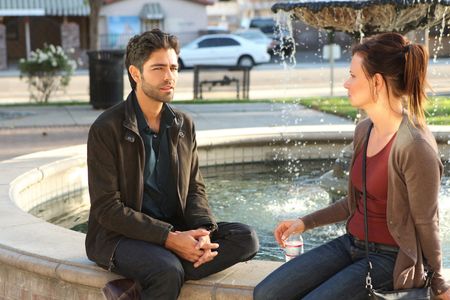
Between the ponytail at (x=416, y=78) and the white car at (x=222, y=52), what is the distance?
28557mm

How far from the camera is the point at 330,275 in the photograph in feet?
11.9

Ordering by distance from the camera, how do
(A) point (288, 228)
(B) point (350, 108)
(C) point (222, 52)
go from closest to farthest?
(A) point (288, 228), (B) point (350, 108), (C) point (222, 52)

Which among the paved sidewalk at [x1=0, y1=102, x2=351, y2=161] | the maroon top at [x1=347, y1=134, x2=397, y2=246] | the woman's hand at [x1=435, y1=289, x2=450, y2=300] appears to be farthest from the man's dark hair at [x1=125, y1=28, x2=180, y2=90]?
the paved sidewalk at [x1=0, y1=102, x2=351, y2=161]

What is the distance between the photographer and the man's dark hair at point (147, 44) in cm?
411

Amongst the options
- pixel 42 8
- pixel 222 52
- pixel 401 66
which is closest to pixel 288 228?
pixel 401 66

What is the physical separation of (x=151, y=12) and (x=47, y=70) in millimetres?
21753

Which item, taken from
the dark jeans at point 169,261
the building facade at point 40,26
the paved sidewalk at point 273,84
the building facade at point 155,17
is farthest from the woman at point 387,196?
the building facade at point 155,17

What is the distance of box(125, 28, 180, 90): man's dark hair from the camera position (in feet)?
13.5

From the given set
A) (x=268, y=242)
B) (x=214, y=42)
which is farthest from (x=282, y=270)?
(x=214, y=42)

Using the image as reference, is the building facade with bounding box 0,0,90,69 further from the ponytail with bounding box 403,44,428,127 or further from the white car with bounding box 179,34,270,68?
the ponytail with bounding box 403,44,428,127

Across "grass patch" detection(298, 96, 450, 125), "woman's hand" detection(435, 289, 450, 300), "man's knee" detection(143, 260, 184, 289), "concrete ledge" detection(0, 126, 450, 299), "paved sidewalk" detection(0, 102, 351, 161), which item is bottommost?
"paved sidewalk" detection(0, 102, 351, 161)

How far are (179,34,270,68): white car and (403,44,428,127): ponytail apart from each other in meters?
28.6

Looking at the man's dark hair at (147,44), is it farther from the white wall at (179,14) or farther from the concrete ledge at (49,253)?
the white wall at (179,14)

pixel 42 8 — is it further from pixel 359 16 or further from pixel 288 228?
pixel 288 228
